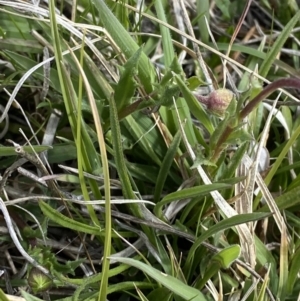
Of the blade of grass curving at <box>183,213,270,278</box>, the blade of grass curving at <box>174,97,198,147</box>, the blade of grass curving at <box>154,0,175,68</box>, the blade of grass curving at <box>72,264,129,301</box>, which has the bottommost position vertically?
the blade of grass curving at <box>72,264,129,301</box>

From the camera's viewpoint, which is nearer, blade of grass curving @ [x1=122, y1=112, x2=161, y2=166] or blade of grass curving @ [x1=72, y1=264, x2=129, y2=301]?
blade of grass curving @ [x1=72, y1=264, x2=129, y2=301]

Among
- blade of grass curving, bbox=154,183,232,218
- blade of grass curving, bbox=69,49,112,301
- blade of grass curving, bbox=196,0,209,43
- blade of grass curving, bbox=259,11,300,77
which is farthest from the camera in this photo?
blade of grass curving, bbox=196,0,209,43

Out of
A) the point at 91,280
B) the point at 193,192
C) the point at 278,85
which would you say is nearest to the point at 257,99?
the point at 278,85

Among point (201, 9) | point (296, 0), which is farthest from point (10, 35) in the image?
point (296, 0)

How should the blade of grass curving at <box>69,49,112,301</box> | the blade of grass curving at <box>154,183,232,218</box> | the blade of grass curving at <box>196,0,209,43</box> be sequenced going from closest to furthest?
the blade of grass curving at <box>69,49,112,301</box>
the blade of grass curving at <box>154,183,232,218</box>
the blade of grass curving at <box>196,0,209,43</box>

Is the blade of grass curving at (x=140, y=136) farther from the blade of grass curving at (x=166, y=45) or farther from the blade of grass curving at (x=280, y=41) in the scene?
the blade of grass curving at (x=280, y=41)

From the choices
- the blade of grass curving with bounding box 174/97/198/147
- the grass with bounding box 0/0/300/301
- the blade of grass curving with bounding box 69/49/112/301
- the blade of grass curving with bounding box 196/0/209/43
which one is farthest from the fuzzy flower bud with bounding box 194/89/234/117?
the blade of grass curving with bounding box 196/0/209/43

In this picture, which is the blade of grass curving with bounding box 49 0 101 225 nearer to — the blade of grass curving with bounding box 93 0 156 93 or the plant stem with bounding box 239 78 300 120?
the blade of grass curving with bounding box 93 0 156 93
